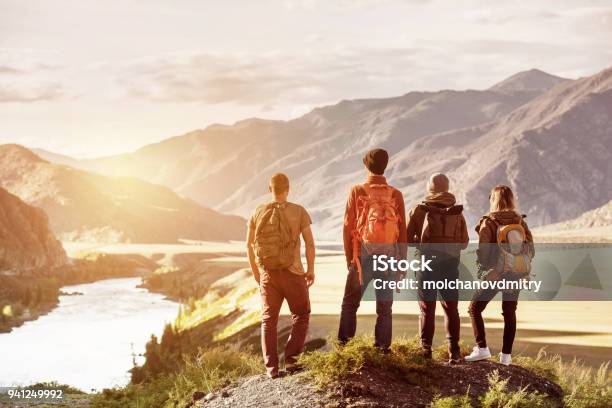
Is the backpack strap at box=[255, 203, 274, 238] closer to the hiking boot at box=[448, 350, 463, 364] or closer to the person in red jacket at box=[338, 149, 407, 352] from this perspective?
the person in red jacket at box=[338, 149, 407, 352]

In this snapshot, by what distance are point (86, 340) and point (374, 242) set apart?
115 ft

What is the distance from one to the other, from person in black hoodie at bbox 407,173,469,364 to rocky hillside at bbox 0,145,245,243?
481 ft

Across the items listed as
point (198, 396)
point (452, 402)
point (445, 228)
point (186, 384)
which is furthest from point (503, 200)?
point (186, 384)

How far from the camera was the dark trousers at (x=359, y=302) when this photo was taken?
1056 centimetres

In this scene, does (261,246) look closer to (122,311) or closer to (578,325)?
(578,325)

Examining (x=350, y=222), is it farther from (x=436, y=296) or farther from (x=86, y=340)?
(x=86, y=340)

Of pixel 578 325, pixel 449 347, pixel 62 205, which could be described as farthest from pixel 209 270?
pixel 62 205

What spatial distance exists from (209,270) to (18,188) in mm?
103629

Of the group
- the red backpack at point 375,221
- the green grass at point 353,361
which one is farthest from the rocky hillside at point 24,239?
the red backpack at point 375,221

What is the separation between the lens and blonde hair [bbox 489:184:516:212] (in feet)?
35.8

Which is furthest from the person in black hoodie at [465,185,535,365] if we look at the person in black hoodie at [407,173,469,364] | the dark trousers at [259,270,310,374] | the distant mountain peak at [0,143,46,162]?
the distant mountain peak at [0,143,46,162]

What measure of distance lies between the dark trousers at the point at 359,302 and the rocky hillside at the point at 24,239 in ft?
240

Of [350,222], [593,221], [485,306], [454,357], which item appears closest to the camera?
[350,222]

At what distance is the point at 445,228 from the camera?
1084 centimetres
